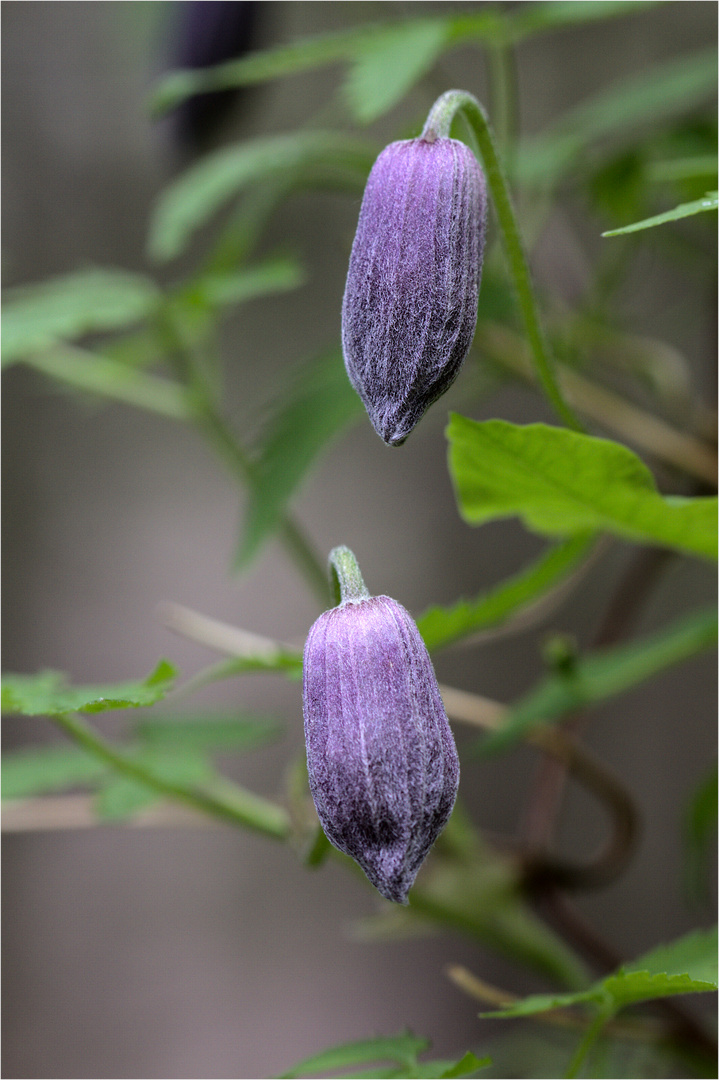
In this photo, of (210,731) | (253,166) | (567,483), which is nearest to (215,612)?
(210,731)

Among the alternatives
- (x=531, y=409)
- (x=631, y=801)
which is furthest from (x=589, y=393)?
(x=531, y=409)

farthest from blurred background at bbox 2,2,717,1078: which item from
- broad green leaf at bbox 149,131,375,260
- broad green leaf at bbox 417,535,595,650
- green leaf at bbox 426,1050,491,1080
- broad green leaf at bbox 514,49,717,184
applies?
green leaf at bbox 426,1050,491,1080

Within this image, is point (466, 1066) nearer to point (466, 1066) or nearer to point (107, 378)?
point (466, 1066)

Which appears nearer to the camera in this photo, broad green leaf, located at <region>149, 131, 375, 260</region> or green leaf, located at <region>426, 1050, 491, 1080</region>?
green leaf, located at <region>426, 1050, 491, 1080</region>

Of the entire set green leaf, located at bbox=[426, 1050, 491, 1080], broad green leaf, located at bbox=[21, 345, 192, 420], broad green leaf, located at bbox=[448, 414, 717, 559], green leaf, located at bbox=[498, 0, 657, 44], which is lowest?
green leaf, located at bbox=[426, 1050, 491, 1080]

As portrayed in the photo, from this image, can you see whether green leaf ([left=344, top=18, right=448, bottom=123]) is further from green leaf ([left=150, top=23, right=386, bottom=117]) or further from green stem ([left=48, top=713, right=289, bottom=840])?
green stem ([left=48, top=713, right=289, bottom=840])

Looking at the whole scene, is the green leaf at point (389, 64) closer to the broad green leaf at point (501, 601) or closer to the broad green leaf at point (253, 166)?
the broad green leaf at point (253, 166)
